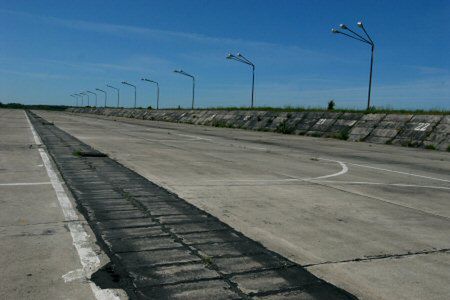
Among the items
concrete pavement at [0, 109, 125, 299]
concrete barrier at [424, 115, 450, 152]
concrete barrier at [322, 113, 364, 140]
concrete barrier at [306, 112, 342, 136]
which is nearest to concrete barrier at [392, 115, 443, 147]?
concrete barrier at [424, 115, 450, 152]

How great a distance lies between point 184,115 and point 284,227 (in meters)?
55.9

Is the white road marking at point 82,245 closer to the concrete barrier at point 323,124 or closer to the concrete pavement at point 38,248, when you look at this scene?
the concrete pavement at point 38,248

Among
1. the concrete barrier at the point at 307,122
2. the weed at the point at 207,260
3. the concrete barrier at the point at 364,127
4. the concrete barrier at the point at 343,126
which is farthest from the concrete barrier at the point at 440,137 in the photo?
the weed at the point at 207,260

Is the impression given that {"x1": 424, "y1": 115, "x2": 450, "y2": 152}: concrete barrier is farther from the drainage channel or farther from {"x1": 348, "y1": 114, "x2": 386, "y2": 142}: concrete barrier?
the drainage channel

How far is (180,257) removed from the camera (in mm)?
4434

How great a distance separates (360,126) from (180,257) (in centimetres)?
2629

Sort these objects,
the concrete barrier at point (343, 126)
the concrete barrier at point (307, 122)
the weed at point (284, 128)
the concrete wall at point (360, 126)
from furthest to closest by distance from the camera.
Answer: the weed at point (284, 128) < the concrete barrier at point (307, 122) < the concrete barrier at point (343, 126) < the concrete wall at point (360, 126)

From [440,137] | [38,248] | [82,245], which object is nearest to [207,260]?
[82,245]

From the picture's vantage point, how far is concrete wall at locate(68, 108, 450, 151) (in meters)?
24.2

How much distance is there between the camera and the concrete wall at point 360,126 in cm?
2417

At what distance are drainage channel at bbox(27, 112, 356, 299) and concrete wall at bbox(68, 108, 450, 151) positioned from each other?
1945 cm

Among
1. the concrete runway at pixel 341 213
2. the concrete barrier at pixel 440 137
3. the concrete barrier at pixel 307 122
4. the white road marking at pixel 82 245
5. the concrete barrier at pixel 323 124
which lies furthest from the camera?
A: the concrete barrier at pixel 307 122

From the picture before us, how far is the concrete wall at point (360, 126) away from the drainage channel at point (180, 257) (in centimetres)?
1945

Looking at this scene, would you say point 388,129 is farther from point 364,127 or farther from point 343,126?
point 343,126
